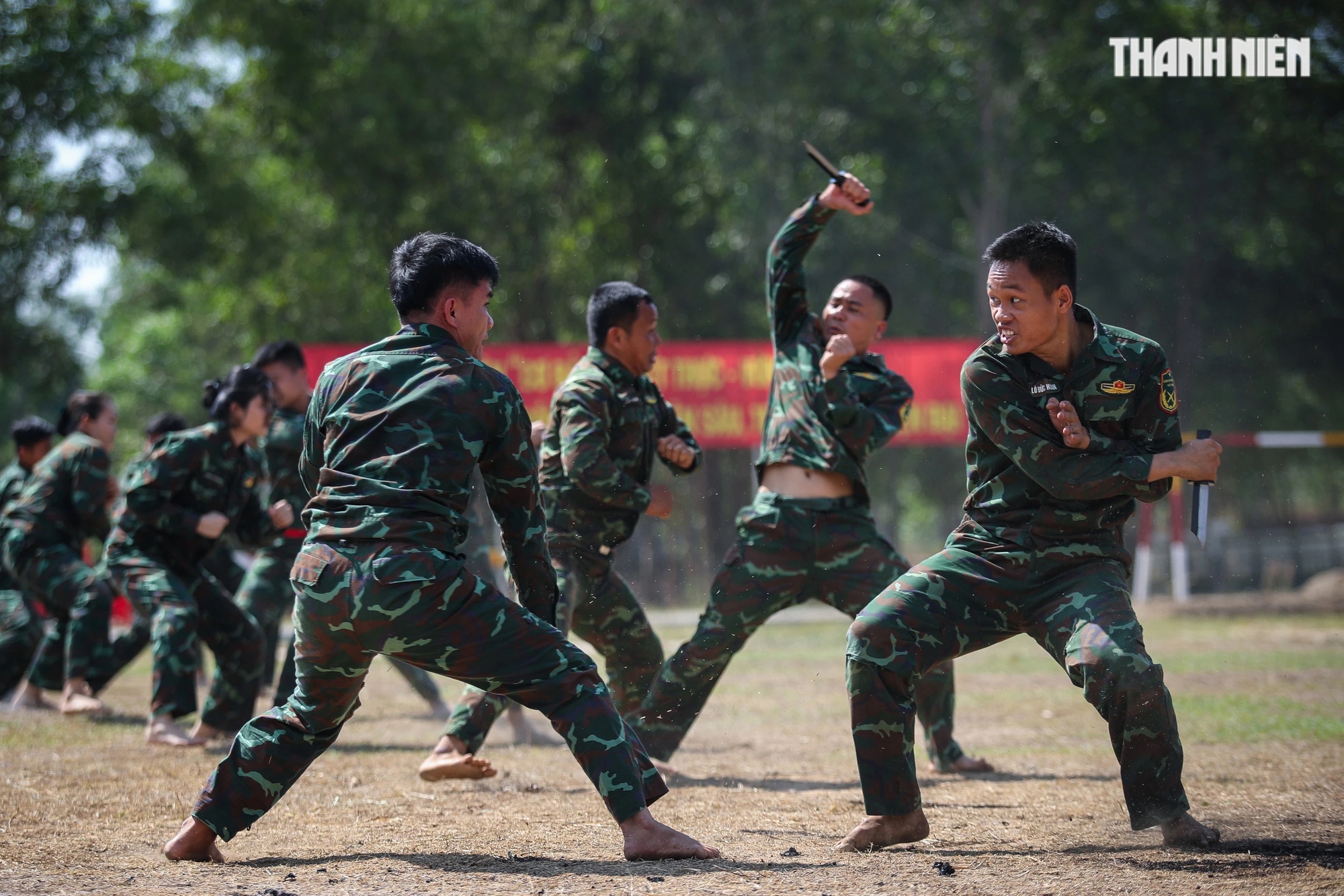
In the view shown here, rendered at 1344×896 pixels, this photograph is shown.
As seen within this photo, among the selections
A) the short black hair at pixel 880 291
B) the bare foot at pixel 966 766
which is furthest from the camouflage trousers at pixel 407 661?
the short black hair at pixel 880 291

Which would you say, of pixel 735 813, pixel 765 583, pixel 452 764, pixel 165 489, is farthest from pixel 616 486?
pixel 165 489

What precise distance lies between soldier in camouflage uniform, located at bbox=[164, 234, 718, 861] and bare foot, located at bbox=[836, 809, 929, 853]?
64 centimetres

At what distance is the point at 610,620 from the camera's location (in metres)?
6.28

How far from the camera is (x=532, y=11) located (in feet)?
83.0

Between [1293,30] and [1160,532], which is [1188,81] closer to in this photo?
[1293,30]

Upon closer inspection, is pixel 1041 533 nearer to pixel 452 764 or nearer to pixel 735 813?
pixel 735 813

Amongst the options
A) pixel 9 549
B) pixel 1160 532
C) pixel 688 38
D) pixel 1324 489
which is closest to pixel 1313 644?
pixel 9 549

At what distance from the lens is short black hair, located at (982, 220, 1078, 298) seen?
4559 mm

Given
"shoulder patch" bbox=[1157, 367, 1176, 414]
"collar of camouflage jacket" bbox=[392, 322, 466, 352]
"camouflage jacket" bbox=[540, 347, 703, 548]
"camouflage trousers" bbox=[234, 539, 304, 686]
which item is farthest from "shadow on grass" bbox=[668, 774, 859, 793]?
"camouflage trousers" bbox=[234, 539, 304, 686]

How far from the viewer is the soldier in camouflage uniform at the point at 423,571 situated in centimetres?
407

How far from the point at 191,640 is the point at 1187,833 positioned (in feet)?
17.4

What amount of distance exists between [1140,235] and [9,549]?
19.2m

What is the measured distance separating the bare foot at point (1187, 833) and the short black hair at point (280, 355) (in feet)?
18.9

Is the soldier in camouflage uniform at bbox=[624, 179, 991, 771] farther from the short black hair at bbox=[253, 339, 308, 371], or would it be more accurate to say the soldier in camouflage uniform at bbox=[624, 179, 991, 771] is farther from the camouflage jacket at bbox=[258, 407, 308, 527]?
the short black hair at bbox=[253, 339, 308, 371]
